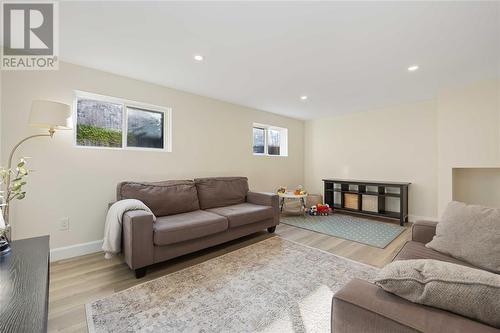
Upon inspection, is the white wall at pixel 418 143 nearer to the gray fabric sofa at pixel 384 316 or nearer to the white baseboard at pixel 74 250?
the gray fabric sofa at pixel 384 316

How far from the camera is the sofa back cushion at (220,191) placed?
3285 mm

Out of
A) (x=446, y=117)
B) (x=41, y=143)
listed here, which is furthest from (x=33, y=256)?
(x=446, y=117)

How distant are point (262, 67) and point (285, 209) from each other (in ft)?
10.5

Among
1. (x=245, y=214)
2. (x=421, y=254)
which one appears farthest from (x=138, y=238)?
(x=421, y=254)

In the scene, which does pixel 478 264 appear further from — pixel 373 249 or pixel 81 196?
pixel 81 196

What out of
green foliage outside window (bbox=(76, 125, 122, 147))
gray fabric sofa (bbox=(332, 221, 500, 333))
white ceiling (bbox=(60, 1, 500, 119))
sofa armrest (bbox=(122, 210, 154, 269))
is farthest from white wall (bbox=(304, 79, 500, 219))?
green foliage outside window (bbox=(76, 125, 122, 147))

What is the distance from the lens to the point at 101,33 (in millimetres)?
1986

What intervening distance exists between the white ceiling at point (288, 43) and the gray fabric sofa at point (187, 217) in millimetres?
1545

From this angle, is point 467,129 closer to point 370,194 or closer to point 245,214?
point 370,194

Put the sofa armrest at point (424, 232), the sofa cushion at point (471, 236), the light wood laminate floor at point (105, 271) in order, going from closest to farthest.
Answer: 1. the sofa cushion at point (471, 236)
2. the light wood laminate floor at point (105, 271)
3. the sofa armrest at point (424, 232)

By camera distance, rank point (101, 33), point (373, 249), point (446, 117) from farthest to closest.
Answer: point (446, 117) → point (373, 249) → point (101, 33)

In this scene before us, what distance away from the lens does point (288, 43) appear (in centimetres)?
213

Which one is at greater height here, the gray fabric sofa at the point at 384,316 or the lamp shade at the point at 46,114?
the lamp shade at the point at 46,114

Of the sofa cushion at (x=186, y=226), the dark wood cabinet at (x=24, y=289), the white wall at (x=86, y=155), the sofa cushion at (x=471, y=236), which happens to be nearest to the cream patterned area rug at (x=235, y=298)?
the sofa cushion at (x=186, y=226)
